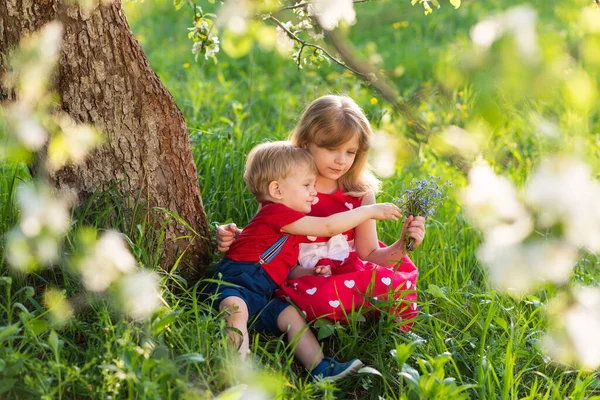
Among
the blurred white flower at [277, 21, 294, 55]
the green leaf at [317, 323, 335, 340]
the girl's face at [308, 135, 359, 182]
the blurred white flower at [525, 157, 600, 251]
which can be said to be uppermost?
the blurred white flower at [525, 157, 600, 251]

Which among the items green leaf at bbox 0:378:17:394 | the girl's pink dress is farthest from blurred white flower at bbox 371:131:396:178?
green leaf at bbox 0:378:17:394

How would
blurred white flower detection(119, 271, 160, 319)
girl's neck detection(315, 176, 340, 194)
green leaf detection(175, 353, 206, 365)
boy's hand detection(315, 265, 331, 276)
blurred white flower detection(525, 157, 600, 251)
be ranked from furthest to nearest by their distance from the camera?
girl's neck detection(315, 176, 340, 194), boy's hand detection(315, 265, 331, 276), blurred white flower detection(119, 271, 160, 319), green leaf detection(175, 353, 206, 365), blurred white flower detection(525, 157, 600, 251)

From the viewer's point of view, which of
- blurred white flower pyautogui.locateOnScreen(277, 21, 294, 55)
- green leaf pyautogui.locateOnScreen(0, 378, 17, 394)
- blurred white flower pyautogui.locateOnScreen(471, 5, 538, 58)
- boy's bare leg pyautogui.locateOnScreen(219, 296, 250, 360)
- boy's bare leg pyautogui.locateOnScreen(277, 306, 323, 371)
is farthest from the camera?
blurred white flower pyautogui.locateOnScreen(277, 21, 294, 55)

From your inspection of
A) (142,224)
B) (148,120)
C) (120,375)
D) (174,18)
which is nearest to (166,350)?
(120,375)

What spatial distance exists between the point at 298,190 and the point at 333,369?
1.84 feet

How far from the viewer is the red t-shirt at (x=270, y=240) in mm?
2258

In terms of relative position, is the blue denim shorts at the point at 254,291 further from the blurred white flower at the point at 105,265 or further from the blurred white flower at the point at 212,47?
the blurred white flower at the point at 212,47

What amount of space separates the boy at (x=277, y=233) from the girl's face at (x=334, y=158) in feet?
0.25

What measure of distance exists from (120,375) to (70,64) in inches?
37.6

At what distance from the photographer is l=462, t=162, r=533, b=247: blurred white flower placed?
34.4 inches

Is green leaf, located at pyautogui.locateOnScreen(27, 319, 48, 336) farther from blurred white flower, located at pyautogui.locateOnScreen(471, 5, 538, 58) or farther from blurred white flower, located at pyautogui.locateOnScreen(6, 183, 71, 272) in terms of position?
blurred white flower, located at pyautogui.locateOnScreen(471, 5, 538, 58)

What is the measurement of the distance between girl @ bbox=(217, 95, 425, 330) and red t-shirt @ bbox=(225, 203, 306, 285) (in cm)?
5

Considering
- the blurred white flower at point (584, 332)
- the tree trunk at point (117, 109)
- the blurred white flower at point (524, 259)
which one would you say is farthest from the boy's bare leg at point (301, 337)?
the blurred white flower at point (524, 259)

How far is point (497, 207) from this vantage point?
3.00 feet
